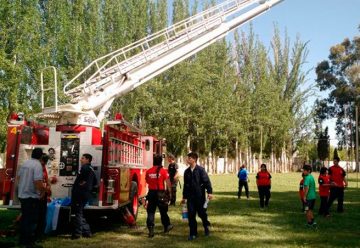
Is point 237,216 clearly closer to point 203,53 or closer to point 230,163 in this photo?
point 203,53

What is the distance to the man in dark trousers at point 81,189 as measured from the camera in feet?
32.3

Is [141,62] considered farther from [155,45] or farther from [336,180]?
[336,180]

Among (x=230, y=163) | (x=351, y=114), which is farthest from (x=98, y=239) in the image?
(x=351, y=114)

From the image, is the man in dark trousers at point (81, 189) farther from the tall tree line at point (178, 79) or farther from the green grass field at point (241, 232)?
the tall tree line at point (178, 79)

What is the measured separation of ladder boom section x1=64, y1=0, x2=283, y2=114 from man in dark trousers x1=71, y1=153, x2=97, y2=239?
7.55ft

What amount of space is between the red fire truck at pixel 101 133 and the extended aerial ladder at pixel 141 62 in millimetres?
23

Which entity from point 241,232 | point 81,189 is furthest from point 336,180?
point 81,189

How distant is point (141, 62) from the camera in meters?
13.7

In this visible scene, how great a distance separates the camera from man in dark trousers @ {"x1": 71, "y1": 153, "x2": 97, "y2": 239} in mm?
9836

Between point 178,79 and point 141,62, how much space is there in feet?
103

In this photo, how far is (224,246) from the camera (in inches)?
371

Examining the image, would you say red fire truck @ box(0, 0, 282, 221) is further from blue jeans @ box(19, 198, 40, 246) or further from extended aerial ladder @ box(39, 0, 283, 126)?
blue jeans @ box(19, 198, 40, 246)

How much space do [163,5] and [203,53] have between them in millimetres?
6141

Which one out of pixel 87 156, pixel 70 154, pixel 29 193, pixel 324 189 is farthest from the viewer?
pixel 324 189
